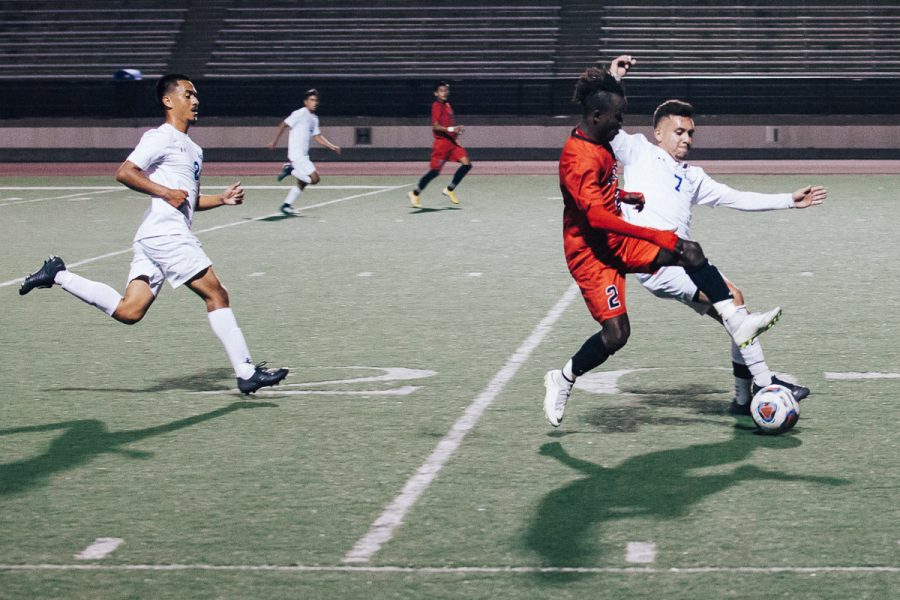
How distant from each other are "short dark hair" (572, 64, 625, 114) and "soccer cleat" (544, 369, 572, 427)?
4.18 ft

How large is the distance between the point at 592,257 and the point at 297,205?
14.8m

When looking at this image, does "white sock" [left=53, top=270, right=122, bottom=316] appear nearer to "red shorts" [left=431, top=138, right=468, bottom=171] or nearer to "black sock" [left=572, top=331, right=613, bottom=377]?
"black sock" [left=572, top=331, right=613, bottom=377]

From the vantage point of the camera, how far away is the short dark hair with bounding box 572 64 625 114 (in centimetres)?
638

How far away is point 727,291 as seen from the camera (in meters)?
6.66

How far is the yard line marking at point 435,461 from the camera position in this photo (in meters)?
5.05

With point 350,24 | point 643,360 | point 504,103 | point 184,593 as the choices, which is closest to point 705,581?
point 184,593

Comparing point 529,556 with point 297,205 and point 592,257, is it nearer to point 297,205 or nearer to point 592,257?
point 592,257

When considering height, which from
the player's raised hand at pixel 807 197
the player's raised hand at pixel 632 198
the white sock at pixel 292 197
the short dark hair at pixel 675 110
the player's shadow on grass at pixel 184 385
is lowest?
the white sock at pixel 292 197

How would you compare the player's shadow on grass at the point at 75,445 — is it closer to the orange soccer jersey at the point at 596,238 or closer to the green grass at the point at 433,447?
the green grass at the point at 433,447

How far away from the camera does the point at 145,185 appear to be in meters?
7.63

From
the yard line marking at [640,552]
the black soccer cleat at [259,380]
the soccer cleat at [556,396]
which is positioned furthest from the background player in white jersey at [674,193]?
the yard line marking at [640,552]

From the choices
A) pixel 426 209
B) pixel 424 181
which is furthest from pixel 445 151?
pixel 426 209

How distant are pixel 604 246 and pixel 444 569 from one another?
226 centimetres

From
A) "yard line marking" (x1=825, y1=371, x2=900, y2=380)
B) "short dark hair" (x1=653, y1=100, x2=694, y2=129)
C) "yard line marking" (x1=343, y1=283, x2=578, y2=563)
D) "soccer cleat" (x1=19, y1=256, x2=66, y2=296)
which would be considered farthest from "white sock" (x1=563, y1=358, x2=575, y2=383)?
"soccer cleat" (x1=19, y1=256, x2=66, y2=296)
